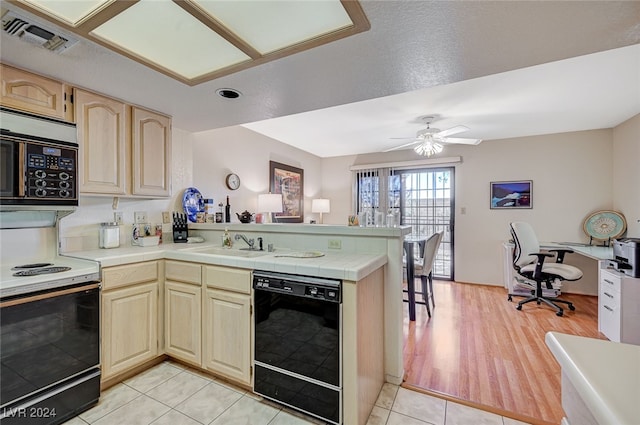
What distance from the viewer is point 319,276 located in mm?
1588

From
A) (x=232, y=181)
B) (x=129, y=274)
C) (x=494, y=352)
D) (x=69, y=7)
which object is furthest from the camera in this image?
(x=232, y=181)

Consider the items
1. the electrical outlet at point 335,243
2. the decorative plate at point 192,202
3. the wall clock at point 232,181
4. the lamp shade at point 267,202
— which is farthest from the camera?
the lamp shade at point 267,202

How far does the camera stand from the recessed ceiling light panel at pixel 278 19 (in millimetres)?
1257

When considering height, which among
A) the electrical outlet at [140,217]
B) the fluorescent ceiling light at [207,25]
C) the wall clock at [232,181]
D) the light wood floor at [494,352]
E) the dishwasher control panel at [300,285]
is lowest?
the light wood floor at [494,352]

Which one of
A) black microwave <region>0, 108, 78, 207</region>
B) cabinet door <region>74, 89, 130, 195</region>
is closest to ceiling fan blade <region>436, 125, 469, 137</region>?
cabinet door <region>74, 89, 130, 195</region>

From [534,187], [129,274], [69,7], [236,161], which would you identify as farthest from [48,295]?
[534,187]

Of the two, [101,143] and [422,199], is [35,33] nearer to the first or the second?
[101,143]

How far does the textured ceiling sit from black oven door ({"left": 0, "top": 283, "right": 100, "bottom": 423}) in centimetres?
144

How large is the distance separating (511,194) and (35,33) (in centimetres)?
557

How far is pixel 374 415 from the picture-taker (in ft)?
5.58

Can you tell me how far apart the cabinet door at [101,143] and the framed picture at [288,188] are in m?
2.38

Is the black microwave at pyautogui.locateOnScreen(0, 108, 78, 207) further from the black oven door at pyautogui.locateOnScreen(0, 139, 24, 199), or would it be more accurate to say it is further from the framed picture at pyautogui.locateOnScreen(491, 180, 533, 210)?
the framed picture at pyautogui.locateOnScreen(491, 180, 533, 210)

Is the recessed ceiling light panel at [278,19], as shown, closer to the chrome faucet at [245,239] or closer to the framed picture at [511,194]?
the chrome faucet at [245,239]

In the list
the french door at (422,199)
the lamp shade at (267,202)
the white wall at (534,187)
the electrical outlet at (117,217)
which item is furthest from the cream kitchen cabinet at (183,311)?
the white wall at (534,187)
